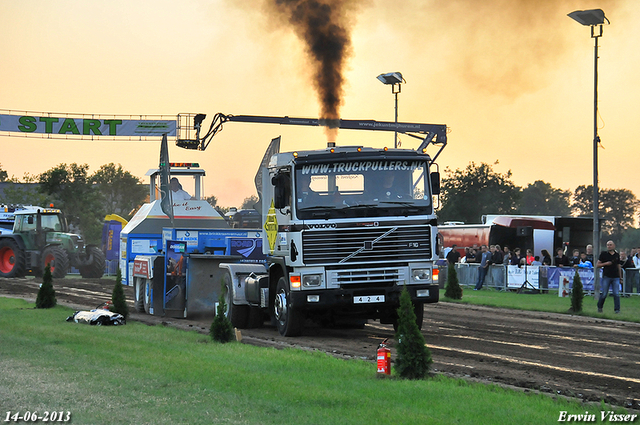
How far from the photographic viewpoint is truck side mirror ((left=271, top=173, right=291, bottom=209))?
1469 cm

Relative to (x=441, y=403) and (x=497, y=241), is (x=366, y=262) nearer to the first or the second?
(x=441, y=403)

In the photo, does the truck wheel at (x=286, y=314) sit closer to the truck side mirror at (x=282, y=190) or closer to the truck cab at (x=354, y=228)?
the truck cab at (x=354, y=228)

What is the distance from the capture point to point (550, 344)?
14500 mm

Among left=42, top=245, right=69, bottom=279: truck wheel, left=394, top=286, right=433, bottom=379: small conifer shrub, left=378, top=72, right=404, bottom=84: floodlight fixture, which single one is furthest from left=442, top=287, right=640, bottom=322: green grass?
left=42, top=245, right=69, bottom=279: truck wheel

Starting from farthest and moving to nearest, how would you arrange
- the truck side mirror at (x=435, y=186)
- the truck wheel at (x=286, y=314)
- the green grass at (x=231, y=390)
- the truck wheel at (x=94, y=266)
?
the truck wheel at (x=94, y=266) < the truck wheel at (x=286, y=314) < the truck side mirror at (x=435, y=186) < the green grass at (x=231, y=390)

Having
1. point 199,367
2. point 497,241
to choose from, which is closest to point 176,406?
point 199,367

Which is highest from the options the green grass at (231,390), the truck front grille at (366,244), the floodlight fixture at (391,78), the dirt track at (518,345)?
the floodlight fixture at (391,78)

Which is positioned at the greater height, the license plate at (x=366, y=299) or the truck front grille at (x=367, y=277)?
the truck front grille at (x=367, y=277)

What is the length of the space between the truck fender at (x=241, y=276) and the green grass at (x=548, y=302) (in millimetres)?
9011

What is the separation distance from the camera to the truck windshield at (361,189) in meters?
14.4

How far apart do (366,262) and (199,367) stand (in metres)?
4.76

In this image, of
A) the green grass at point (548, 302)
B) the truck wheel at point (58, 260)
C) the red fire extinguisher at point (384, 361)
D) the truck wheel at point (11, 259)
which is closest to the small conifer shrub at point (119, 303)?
the red fire extinguisher at point (384, 361)

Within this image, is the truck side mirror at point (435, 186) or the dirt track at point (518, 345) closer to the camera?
the dirt track at point (518, 345)

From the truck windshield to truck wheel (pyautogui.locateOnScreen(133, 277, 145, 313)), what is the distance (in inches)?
303
